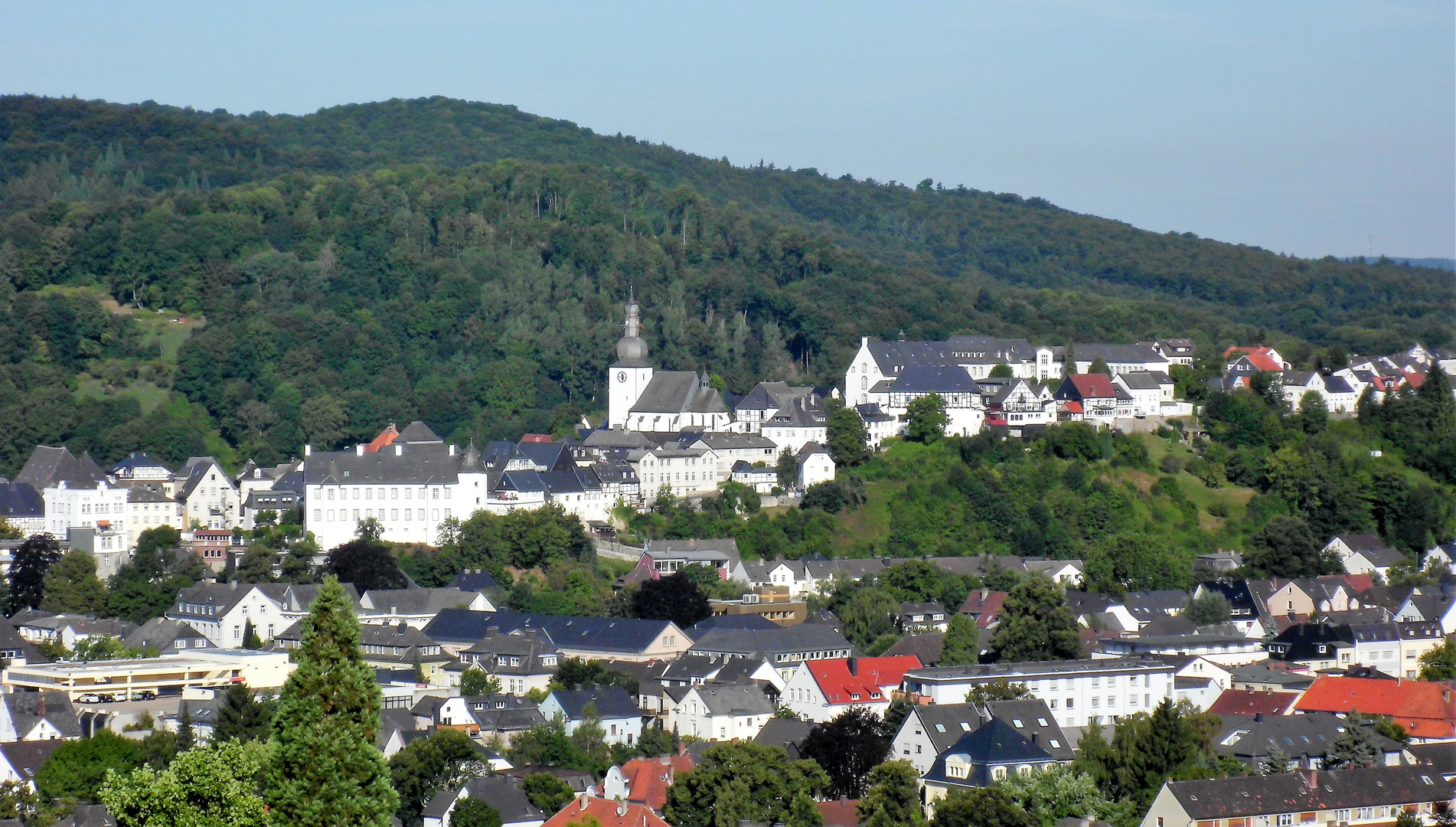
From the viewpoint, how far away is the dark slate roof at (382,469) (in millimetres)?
65188

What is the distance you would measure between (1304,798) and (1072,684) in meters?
11.9

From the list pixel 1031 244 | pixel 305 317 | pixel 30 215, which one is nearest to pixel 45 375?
pixel 305 317

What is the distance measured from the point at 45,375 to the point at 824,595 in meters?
38.3

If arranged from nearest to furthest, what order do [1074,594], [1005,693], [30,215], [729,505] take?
[1005,693]
[1074,594]
[729,505]
[30,215]

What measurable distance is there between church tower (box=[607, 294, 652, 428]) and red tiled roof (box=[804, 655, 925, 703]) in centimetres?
2700

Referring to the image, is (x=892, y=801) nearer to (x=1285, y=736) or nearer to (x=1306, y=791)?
(x=1306, y=791)

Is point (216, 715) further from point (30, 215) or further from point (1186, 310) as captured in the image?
point (1186, 310)

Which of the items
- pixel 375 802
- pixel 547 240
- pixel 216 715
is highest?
pixel 547 240

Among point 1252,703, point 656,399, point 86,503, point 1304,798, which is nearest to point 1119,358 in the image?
point 656,399

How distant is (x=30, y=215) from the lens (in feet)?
331

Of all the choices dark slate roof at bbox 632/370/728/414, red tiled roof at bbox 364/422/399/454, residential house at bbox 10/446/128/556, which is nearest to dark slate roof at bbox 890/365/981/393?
dark slate roof at bbox 632/370/728/414

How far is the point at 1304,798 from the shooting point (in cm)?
3819

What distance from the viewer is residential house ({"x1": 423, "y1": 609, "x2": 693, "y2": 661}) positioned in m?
55.1

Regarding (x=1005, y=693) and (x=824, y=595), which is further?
(x=824, y=595)
